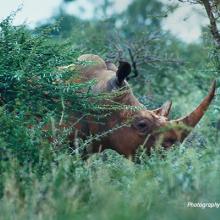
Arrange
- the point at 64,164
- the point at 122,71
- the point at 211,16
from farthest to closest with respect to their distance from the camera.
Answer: the point at 122,71 → the point at 211,16 → the point at 64,164

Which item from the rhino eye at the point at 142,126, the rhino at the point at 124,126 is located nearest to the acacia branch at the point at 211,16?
the rhino at the point at 124,126

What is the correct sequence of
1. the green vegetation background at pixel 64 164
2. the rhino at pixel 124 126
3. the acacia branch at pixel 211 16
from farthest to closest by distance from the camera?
the acacia branch at pixel 211 16 → the rhino at pixel 124 126 → the green vegetation background at pixel 64 164

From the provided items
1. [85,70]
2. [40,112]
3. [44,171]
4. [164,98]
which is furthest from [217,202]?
[164,98]

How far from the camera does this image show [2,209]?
6.17 m

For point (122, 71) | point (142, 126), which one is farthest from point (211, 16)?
point (142, 126)

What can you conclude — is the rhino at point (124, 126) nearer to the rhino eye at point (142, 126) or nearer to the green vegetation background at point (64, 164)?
the rhino eye at point (142, 126)

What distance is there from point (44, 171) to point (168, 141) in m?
2.60

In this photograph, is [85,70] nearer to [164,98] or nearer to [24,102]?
[24,102]

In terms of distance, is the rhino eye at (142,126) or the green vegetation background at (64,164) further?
the rhino eye at (142,126)

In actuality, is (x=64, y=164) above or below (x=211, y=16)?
below

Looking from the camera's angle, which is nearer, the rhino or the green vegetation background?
the green vegetation background

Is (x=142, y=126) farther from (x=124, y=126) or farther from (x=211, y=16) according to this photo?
(x=211, y=16)

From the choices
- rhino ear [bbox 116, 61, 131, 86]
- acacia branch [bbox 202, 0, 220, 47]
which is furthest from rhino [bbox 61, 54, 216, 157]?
acacia branch [bbox 202, 0, 220, 47]

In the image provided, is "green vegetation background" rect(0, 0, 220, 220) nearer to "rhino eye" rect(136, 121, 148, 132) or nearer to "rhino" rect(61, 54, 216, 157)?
"rhino" rect(61, 54, 216, 157)
